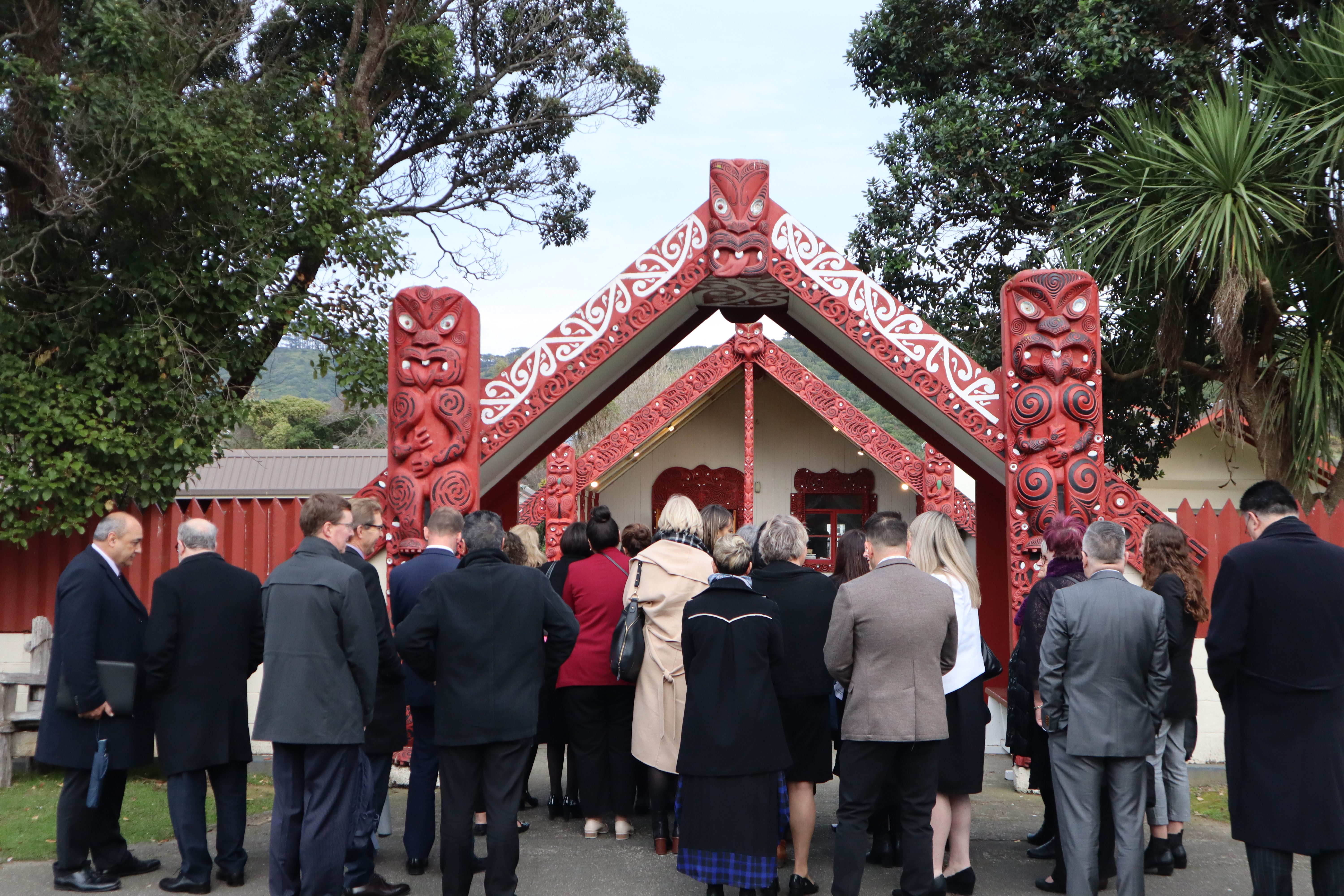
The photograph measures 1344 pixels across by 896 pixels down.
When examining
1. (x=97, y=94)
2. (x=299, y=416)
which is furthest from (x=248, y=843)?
(x=299, y=416)

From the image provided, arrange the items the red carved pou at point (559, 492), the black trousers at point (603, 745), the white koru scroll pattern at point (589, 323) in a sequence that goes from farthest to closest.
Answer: the red carved pou at point (559, 492), the white koru scroll pattern at point (589, 323), the black trousers at point (603, 745)

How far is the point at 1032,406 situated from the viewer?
6133 mm

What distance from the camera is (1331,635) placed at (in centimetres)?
390

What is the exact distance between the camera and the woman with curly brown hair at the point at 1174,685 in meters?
4.76

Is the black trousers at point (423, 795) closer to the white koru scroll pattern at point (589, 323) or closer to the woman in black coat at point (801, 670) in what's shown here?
the woman in black coat at point (801, 670)

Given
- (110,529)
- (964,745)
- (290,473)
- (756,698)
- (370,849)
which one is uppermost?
(290,473)

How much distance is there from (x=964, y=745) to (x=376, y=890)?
2.65 meters

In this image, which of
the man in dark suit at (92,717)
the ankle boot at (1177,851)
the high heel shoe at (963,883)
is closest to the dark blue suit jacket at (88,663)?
the man in dark suit at (92,717)

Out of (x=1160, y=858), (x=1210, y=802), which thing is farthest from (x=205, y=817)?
(x=1210, y=802)

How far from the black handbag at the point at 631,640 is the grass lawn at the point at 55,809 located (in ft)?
7.04

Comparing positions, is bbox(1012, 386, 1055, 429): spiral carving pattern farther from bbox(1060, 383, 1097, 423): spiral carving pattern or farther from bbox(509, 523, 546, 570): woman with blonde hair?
bbox(509, 523, 546, 570): woman with blonde hair

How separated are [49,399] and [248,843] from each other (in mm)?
3260

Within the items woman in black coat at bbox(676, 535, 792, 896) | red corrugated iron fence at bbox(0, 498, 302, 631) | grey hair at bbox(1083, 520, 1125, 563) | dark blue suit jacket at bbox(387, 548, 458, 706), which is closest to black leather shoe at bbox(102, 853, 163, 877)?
dark blue suit jacket at bbox(387, 548, 458, 706)

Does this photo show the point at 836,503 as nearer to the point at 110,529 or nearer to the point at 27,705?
the point at 27,705
